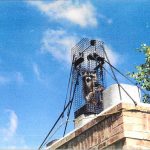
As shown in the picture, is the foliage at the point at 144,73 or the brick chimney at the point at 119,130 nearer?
the brick chimney at the point at 119,130

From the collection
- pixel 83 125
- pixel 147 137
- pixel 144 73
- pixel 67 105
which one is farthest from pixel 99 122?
pixel 144 73

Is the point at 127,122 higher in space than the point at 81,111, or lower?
lower

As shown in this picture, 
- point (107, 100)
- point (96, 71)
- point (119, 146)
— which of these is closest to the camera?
point (119, 146)

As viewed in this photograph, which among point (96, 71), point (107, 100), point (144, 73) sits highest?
point (144, 73)

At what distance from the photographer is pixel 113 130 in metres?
5.60

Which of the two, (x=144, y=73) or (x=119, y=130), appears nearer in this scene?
(x=119, y=130)

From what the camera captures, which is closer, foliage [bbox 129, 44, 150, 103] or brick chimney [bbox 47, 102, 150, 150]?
brick chimney [bbox 47, 102, 150, 150]

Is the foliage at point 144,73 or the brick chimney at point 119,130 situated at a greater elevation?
the foliage at point 144,73

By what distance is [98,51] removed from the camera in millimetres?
7844

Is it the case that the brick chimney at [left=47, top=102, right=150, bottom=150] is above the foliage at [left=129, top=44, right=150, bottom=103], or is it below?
below

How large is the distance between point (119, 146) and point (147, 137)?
0.38 metres

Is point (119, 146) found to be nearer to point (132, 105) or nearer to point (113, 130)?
point (113, 130)

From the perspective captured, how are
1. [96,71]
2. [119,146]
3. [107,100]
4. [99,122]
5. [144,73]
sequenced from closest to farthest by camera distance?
[119,146], [99,122], [107,100], [96,71], [144,73]

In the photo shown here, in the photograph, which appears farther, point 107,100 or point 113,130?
point 107,100
